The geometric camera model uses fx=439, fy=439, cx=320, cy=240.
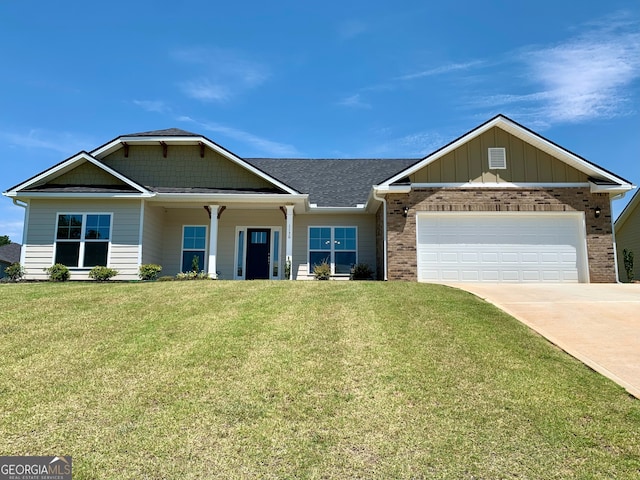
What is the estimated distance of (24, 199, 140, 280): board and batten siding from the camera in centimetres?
1527

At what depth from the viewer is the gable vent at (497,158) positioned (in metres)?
15.2

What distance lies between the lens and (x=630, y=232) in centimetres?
2128

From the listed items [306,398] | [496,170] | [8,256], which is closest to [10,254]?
[8,256]

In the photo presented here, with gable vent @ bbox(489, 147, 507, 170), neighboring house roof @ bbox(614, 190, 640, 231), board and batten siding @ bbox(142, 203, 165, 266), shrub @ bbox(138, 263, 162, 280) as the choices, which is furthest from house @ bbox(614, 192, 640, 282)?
board and batten siding @ bbox(142, 203, 165, 266)

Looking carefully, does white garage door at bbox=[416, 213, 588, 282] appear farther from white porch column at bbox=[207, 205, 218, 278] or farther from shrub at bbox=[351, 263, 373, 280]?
white porch column at bbox=[207, 205, 218, 278]

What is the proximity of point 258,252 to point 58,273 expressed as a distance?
22.9 feet

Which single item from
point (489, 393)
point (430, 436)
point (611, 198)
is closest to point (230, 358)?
point (430, 436)

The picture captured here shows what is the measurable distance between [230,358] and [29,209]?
1327 cm

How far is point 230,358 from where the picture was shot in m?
6.22

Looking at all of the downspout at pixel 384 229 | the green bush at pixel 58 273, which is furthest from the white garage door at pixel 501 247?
the green bush at pixel 58 273

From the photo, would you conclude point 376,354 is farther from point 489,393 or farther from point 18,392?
point 18,392

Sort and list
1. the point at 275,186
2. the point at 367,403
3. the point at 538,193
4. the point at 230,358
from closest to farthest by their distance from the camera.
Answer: the point at 367,403 → the point at 230,358 → the point at 538,193 → the point at 275,186

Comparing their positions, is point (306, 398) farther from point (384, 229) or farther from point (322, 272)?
point (322, 272)

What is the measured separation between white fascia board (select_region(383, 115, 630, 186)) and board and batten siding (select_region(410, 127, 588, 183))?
0.14 meters
